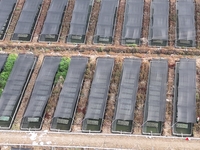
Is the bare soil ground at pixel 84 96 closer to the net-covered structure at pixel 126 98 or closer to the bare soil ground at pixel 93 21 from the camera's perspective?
the net-covered structure at pixel 126 98

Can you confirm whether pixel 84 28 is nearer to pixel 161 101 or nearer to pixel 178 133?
pixel 161 101

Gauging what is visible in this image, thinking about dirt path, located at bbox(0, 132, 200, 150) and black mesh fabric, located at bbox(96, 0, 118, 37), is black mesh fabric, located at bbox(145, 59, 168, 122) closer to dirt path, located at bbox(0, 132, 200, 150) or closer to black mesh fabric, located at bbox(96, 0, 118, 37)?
dirt path, located at bbox(0, 132, 200, 150)

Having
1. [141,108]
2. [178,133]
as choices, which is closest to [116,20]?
[141,108]

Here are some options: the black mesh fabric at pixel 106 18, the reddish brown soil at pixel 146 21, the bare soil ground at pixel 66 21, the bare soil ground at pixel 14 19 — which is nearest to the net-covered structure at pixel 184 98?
the reddish brown soil at pixel 146 21

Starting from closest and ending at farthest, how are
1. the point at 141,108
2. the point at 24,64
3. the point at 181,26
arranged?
the point at 141,108, the point at 24,64, the point at 181,26

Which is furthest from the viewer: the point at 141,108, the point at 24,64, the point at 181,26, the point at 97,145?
the point at 181,26

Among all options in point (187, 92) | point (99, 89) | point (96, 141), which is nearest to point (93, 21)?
point (99, 89)

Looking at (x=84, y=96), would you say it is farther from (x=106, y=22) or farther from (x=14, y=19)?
(x=14, y=19)
